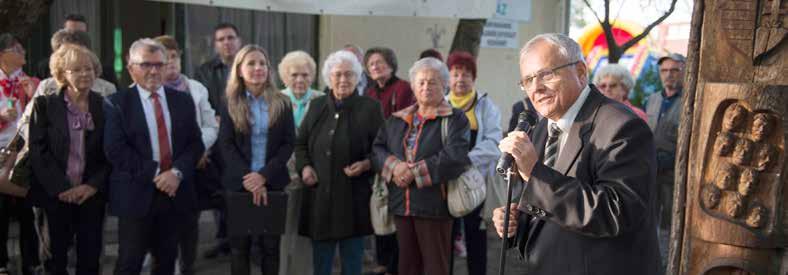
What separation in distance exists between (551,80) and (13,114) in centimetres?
427

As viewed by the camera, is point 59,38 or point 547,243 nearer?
point 547,243

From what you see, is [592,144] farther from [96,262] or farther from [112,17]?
[112,17]

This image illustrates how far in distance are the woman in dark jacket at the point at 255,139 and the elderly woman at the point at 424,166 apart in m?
0.65

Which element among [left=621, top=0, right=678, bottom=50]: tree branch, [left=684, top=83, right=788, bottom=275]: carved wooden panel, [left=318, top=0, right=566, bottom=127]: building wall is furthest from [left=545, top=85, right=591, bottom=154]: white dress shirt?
[left=318, top=0, right=566, bottom=127]: building wall

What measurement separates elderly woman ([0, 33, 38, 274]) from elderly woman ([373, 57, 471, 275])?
257cm

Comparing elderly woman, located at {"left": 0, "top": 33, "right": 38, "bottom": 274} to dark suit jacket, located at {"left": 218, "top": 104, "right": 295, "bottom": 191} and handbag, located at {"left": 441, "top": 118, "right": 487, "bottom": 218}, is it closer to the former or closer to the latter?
dark suit jacket, located at {"left": 218, "top": 104, "right": 295, "bottom": 191}

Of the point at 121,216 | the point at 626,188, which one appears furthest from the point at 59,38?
the point at 626,188

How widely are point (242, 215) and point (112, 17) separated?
549 centimetres

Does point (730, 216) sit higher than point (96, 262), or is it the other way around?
point (730, 216)

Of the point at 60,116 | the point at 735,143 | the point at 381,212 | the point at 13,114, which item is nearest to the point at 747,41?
the point at 735,143

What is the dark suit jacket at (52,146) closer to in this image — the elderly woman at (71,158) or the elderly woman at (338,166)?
the elderly woman at (71,158)

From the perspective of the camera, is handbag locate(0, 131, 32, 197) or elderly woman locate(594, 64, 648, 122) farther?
elderly woman locate(594, 64, 648, 122)

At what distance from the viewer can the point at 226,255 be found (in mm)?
6844

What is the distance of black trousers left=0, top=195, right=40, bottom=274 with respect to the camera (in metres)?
5.64
